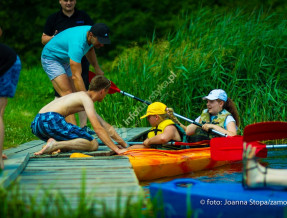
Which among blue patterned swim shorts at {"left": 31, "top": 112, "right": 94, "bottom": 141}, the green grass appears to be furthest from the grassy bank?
the green grass

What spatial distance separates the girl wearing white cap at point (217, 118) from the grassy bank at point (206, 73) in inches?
47.3

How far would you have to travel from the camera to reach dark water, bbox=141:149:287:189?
18.8 ft

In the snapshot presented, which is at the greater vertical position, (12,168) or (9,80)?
(9,80)

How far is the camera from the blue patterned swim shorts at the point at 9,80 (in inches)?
159

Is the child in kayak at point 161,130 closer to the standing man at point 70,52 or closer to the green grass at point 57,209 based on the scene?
the standing man at point 70,52

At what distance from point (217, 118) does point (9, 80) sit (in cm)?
310

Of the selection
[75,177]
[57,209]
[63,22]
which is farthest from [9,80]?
[63,22]

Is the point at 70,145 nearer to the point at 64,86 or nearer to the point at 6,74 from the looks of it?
the point at 64,86

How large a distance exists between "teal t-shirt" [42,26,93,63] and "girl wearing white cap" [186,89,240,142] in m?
1.63

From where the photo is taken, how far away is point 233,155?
5.48m

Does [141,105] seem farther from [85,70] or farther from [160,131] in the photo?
[160,131]

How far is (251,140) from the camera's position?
15.3 feet

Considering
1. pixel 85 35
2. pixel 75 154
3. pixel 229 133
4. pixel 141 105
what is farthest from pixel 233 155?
pixel 141 105

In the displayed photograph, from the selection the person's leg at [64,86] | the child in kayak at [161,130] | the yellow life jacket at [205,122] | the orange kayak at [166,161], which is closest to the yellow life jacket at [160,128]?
the child in kayak at [161,130]
